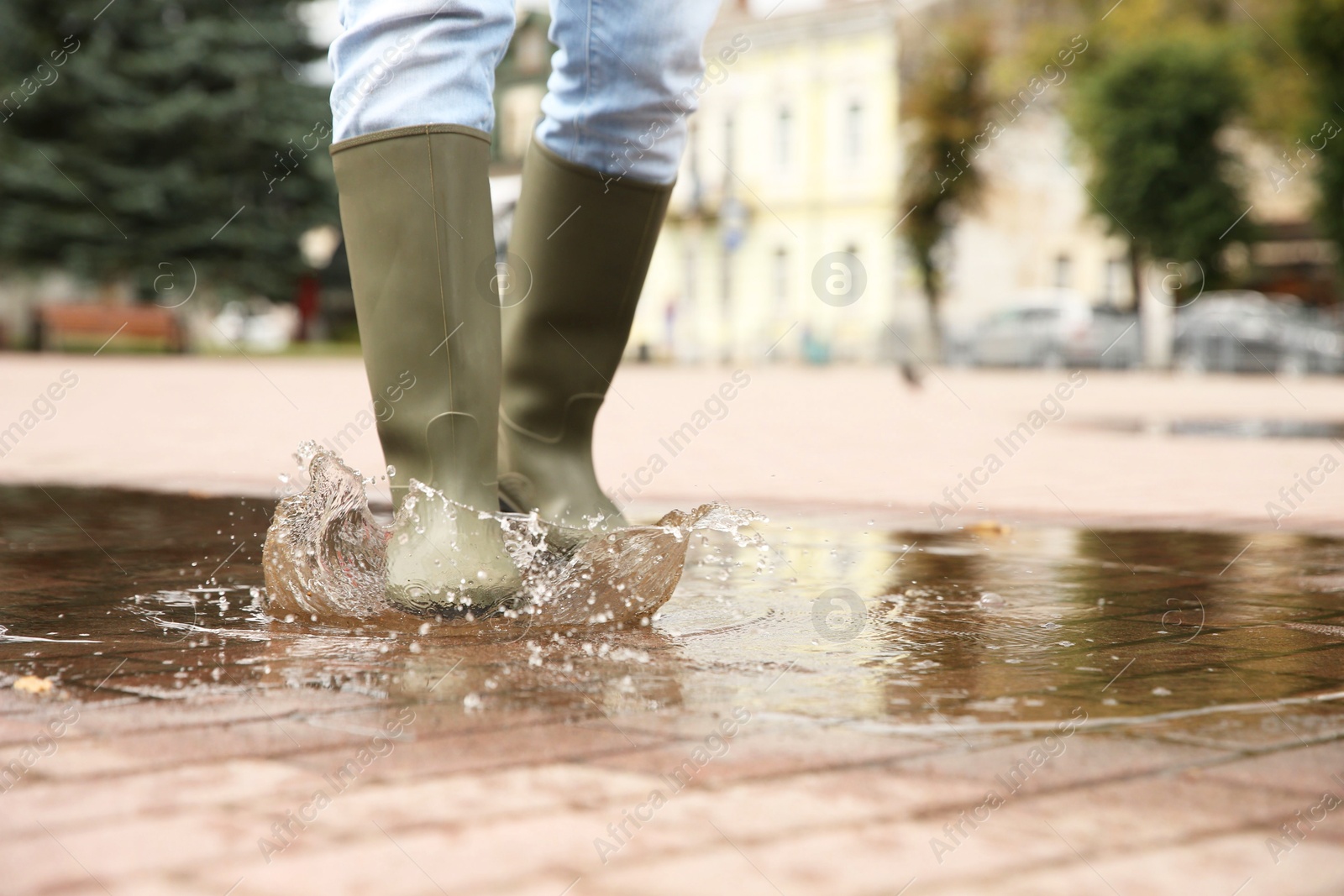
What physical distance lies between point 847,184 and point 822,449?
3446 cm

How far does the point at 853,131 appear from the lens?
4156 centimetres

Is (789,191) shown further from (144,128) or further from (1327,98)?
(144,128)

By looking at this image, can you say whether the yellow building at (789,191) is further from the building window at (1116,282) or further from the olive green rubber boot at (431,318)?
the olive green rubber boot at (431,318)

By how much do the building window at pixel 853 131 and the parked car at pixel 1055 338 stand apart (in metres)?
9.18

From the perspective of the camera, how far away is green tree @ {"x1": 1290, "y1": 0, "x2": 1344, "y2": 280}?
89.1 ft

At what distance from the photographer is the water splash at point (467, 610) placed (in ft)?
8.60

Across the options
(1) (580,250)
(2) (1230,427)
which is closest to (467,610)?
(1) (580,250)

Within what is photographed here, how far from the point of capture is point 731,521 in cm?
306

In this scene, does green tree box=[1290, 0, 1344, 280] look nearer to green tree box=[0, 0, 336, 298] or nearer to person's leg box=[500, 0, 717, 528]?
green tree box=[0, 0, 336, 298]

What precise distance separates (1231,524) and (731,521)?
2.06 metres

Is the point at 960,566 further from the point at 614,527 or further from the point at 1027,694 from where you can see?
the point at 1027,694

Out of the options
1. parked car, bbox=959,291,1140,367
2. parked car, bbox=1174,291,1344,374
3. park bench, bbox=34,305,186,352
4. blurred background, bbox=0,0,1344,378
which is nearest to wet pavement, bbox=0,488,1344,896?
parked car, bbox=1174,291,1344,374

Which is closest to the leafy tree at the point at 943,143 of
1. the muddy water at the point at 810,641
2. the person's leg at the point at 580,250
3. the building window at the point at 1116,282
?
the building window at the point at 1116,282

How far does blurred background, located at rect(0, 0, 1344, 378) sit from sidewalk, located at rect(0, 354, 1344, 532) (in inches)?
467
